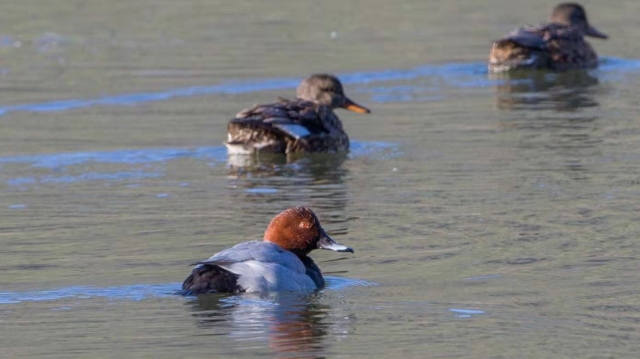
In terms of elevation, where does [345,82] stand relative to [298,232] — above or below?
above

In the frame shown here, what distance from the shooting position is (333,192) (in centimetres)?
1391

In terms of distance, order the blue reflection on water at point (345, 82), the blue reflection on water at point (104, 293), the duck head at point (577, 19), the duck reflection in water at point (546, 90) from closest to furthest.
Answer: the blue reflection on water at point (104, 293)
the duck reflection in water at point (546, 90)
the blue reflection on water at point (345, 82)
the duck head at point (577, 19)

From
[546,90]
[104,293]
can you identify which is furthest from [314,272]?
[546,90]

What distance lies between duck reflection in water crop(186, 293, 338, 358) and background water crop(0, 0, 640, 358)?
0.02m

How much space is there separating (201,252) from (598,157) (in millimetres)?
5086

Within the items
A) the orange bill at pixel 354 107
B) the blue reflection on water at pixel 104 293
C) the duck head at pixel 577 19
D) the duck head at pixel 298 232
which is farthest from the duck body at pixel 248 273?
the duck head at pixel 577 19

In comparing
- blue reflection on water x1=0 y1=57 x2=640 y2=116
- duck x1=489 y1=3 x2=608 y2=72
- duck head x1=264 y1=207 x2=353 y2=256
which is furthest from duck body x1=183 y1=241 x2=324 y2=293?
duck x1=489 y1=3 x2=608 y2=72

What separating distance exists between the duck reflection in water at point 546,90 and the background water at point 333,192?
0.08m

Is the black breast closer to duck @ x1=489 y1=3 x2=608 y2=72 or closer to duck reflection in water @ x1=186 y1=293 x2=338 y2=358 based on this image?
duck reflection in water @ x1=186 y1=293 x2=338 y2=358

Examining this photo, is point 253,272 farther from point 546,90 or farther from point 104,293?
point 546,90

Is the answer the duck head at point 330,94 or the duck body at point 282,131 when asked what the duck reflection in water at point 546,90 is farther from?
the duck body at point 282,131

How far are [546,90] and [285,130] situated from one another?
5.50 metres

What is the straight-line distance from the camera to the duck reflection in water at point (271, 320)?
855 cm

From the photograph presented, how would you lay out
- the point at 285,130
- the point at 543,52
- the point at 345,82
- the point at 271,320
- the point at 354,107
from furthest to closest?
the point at 543,52 < the point at 345,82 < the point at 354,107 < the point at 285,130 < the point at 271,320
